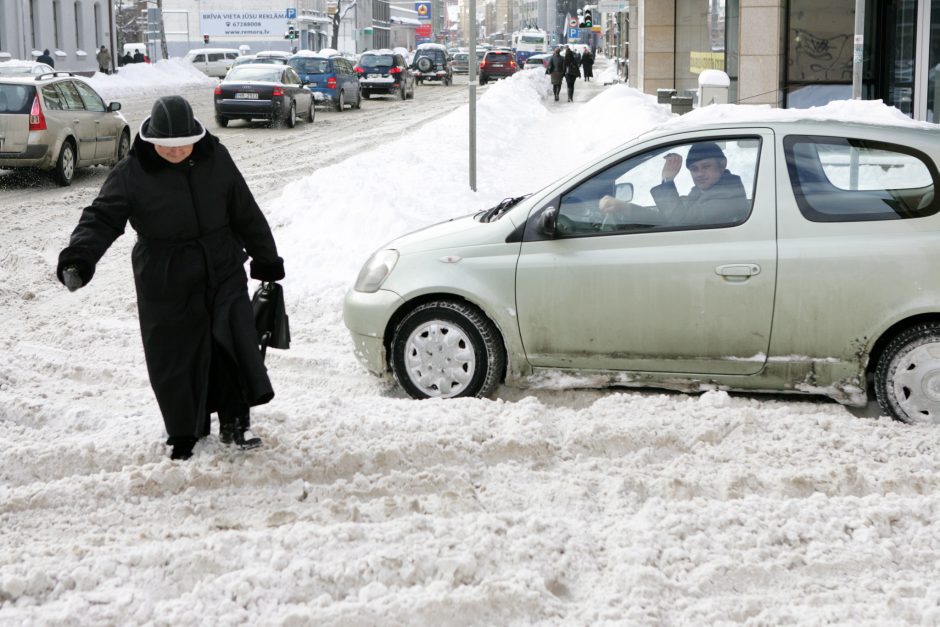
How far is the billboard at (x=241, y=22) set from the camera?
96.0 metres

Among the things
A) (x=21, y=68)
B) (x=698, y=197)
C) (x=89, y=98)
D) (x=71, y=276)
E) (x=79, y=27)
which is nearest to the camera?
Answer: (x=71, y=276)

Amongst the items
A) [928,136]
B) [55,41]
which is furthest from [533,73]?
[928,136]

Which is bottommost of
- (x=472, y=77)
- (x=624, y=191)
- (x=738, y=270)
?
(x=738, y=270)

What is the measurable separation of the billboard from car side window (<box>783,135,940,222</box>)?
93.7 meters

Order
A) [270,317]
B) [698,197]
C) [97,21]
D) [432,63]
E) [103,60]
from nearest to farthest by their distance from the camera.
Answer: [270,317] < [698,197] < [103,60] < [432,63] < [97,21]

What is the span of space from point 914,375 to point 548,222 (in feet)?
6.37

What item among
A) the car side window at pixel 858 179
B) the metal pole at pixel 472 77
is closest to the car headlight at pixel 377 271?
the car side window at pixel 858 179

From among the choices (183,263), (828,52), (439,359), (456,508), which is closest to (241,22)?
(828,52)

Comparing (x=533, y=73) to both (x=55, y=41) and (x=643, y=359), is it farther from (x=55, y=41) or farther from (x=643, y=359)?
(x=643, y=359)

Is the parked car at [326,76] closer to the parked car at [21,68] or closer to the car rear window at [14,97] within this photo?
the parked car at [21,68]

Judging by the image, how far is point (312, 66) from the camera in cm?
3531

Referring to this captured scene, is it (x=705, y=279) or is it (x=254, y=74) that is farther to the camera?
(x=254, y=74)

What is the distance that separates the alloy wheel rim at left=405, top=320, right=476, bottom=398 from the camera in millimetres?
6668

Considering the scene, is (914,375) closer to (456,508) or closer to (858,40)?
(456,508)
